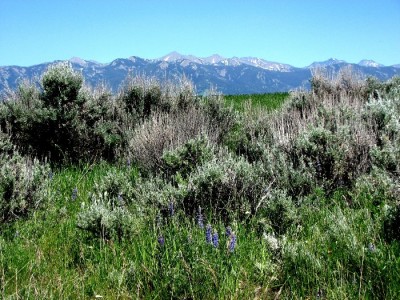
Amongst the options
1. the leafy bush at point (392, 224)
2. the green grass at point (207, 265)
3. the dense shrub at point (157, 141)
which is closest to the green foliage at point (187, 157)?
the dense shrub at point (157, 141)

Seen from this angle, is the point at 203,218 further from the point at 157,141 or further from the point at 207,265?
the point at 157,141

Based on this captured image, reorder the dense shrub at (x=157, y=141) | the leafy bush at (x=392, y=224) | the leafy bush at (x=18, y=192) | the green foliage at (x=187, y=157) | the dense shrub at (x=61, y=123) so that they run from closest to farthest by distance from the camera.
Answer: the leafy bush at (x=392, y=224)
the leafy bush at (x=18, y=192)
the green foliage at (x=187, y=157)
the dense shrub at (x=157, y=141)
the dense shrub at (x=61, y=123)

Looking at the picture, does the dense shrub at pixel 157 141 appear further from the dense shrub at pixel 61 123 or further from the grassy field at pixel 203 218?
the dense shrub at pixel 61 123

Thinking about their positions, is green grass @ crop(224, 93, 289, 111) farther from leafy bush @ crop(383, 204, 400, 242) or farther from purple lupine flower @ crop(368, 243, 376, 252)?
purple lupine flower @ crop(368, 243, 376, 252)

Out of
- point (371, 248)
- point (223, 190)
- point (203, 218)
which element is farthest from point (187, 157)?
point (371, 248)

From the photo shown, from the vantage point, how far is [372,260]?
3.16 meters

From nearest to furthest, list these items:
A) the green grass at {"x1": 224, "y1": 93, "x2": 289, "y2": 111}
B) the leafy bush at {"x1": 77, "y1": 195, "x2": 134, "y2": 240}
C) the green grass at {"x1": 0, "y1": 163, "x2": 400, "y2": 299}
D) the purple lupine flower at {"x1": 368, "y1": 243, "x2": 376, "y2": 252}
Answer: the green grass at {"x1": 0, "y1": 163, "x2": 400, "y2": 299} → the purple lupine flower at {"x1": 368, "y1": 243, "x2": 376, "y2": 252} → the leafy bush at {"x1": 77, "y1": 195, "x2": 134, "y2": 240} → the green grass at {"x1": 224, "y1": 93, "x2": 289, "y2": 111}

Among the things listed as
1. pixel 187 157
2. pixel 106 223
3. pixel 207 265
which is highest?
pixel 187 157

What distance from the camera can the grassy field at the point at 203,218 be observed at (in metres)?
3.18

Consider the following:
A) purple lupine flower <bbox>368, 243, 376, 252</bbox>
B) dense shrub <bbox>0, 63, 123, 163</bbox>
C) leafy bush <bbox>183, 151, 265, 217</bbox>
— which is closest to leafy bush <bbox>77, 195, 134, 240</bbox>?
leafy bush <bbox>183, 151, 265, 217</bbox>

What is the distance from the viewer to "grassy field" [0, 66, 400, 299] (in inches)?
125

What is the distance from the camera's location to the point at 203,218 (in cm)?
458

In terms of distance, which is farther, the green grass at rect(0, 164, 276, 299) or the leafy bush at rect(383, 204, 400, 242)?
the leafy bush at rect(383, 204, 400, 242)

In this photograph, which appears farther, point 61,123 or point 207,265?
point 61,123
